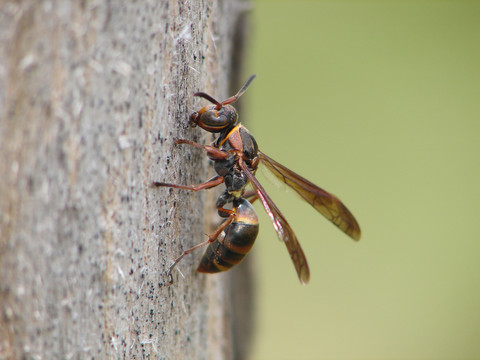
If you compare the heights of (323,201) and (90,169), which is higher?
(90,169)

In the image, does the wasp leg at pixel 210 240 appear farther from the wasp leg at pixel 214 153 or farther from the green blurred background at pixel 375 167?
the green blurred background at pixel 375 167

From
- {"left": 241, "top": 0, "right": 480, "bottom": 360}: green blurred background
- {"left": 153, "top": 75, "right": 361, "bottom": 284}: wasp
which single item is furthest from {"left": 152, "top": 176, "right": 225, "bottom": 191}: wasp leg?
{"left": 241, "top": 0, "right": 480, "bottom": 360}: green blurred background

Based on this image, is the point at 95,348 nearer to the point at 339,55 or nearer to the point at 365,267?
the point at 365,267

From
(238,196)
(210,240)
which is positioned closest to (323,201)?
(238,196)

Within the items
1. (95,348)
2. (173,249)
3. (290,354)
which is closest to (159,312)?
(173,249)

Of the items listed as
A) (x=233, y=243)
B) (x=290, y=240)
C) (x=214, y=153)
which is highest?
(x=214, y=153)

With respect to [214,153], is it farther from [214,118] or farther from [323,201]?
[323,201]

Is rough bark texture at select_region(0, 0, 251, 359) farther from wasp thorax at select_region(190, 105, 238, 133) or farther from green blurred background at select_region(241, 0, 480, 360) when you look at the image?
green blurred background at select_region(241, 0, 480, 360)

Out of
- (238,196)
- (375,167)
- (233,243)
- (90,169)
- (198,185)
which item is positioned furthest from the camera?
(375,167)
